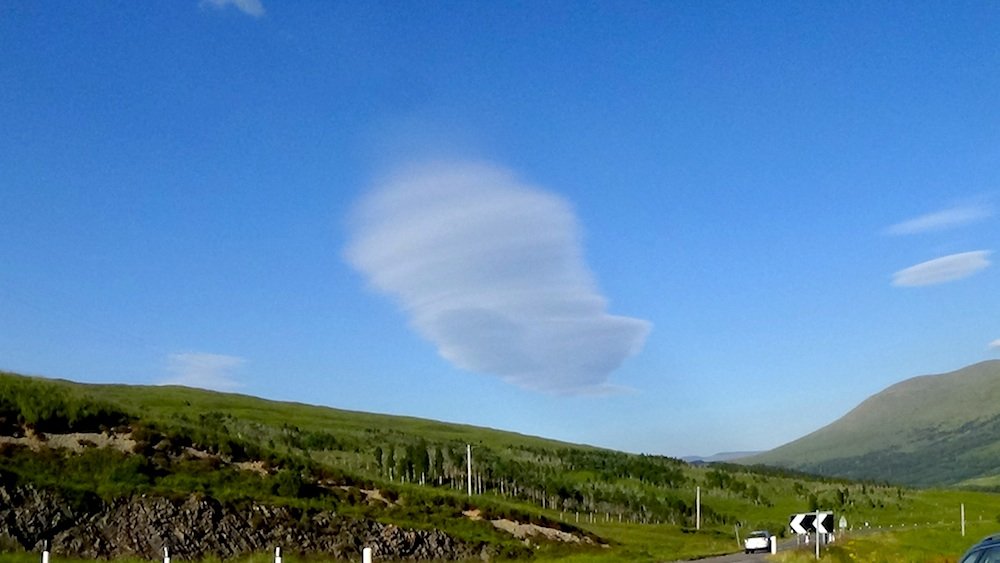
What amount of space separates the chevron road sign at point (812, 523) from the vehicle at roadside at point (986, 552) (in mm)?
22057

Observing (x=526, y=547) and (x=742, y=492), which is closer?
(x=526, y=547)

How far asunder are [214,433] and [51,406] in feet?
40.5

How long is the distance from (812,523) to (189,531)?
2862 cm

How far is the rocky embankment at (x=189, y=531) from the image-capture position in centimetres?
4403

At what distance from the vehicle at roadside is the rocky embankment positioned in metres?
37.1

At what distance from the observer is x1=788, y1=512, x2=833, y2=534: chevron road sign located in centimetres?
3528

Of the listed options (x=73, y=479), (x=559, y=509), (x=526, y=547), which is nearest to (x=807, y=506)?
(x=559, y=509)

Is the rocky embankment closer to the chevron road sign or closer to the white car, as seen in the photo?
the white car

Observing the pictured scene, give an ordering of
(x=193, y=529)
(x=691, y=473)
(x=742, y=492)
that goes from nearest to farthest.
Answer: (x=193, y=529)
(x=742, y=492)
(x=691, y=473)

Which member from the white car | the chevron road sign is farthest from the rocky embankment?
the chevron road sign

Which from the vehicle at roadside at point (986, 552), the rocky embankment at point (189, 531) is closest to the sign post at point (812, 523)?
the vehicle at roadside at point (986, 552)

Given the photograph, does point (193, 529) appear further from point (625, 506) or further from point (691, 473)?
point (691, 473)

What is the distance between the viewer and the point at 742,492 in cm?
17212

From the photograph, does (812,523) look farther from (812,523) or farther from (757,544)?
(757,544)
